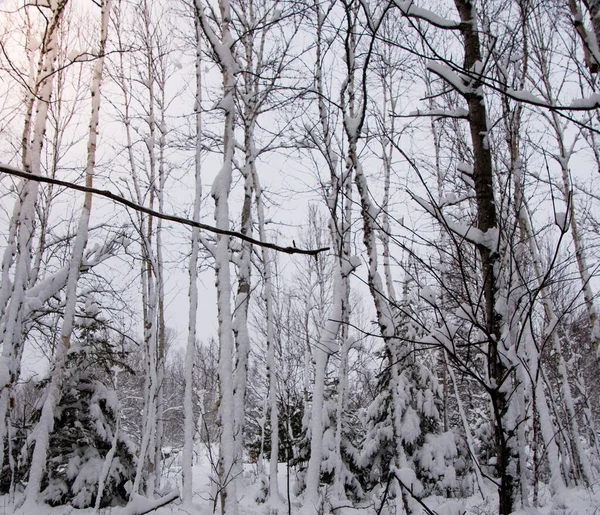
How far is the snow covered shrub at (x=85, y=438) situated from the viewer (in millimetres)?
7480

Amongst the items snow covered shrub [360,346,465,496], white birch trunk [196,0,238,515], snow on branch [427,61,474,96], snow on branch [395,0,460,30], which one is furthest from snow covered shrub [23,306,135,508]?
snow on branch [395,0,460,30]

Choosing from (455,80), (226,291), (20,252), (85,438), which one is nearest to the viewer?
(455,80)

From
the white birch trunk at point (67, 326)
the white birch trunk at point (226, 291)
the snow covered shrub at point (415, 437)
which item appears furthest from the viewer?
the snow covered shrub at point (415, 437)

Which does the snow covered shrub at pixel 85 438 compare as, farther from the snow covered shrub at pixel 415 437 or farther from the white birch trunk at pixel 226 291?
the snow covered shrub at pixel 415 437

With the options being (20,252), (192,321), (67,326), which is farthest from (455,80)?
(67,326)

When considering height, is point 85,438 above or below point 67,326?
below

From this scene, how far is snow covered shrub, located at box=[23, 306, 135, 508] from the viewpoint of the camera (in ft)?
24.5

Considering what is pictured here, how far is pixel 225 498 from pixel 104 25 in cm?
895

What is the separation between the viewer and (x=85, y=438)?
776 centimetres

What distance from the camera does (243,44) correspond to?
32.0ft

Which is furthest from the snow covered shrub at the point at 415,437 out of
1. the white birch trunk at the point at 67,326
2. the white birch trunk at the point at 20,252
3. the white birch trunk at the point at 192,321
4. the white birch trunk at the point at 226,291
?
the white birch trunk at the point at 20,252

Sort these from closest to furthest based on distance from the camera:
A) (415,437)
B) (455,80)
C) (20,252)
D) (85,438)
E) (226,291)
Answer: (455,80)
(226,291)
(20,252)
(85,438)
(415,437)

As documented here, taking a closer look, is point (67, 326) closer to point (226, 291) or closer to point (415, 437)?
point (226, 291)

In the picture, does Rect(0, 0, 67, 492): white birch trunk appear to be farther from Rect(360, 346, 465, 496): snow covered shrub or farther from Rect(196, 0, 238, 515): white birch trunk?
Rect(360, 346, 465, 496): snow covered shrub
